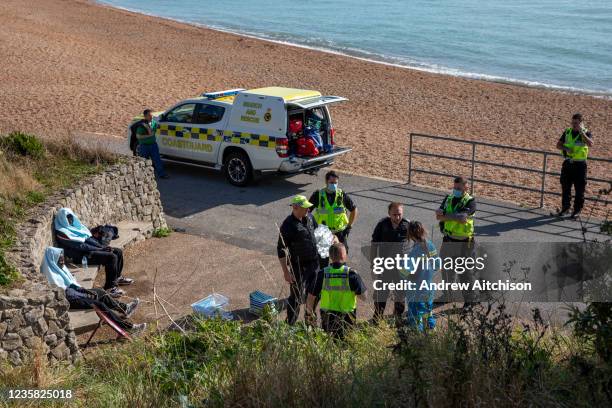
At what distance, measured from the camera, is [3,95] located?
23656 mm

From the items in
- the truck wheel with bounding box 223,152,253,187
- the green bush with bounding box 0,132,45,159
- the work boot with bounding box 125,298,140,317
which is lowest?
the work boot with bounding box 125,298,140,317

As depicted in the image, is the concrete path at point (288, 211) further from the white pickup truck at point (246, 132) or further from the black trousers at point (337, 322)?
the black trousers at point (337, 322)

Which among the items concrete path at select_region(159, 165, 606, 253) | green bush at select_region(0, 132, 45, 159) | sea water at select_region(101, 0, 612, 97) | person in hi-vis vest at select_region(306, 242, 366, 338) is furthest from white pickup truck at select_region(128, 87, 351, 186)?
sea water at select_region(101, 0, 612, 97)

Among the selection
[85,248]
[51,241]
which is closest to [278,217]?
[85,248]

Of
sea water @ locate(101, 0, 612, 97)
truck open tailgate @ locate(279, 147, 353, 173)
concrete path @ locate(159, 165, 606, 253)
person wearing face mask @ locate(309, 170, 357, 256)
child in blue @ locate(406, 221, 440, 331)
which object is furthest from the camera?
sea water @ locate(101, 0, 612, 97)

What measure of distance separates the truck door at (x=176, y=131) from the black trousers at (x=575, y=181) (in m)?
6.89

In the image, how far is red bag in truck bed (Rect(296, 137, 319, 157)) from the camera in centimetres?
1456

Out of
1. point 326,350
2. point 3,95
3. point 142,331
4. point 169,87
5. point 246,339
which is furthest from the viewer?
point 169,87

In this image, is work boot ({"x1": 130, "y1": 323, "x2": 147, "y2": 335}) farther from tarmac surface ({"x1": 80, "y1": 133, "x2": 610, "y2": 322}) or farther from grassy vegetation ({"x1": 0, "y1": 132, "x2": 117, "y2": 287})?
grassy vegetation ({"x1": 0, "y1": 132, "x2": 117, "y2": 287})

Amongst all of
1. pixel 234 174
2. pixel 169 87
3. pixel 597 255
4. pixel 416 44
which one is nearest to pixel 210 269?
pixel 234 174

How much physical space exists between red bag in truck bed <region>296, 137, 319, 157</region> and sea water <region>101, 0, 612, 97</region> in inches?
917

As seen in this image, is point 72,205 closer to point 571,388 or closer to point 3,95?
point 571,388

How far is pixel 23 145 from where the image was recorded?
12773 mm

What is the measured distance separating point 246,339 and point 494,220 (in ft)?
24.9
